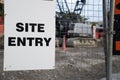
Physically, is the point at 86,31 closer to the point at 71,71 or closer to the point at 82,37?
the point at 71,71

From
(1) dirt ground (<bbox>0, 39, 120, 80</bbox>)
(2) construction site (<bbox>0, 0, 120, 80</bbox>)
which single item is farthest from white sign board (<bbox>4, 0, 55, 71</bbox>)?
(1) dirt ground (<bbox>0, 39, 120, 80</bbox>)

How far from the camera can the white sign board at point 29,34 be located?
3.65m

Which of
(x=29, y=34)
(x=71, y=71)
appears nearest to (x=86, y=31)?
(x=29, y=34)

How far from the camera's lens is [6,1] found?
364 cm

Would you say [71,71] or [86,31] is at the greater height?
[86,31]

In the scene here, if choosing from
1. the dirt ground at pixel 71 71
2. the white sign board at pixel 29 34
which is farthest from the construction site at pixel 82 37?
the white sign board at pixel 29 34

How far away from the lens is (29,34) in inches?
147

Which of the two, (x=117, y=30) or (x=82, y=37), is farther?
(x=82, y=37)

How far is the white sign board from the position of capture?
3654 millimetres

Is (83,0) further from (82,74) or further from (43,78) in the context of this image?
(82,74)

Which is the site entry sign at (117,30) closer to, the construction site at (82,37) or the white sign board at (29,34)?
the construction site at (82,37)

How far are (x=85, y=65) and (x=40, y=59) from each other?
8076 millimetres

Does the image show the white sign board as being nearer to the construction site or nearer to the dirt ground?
the construction site

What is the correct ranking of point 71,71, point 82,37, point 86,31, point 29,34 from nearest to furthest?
point 29,34 < point 86,31 < point 71,71 < point 82,37
